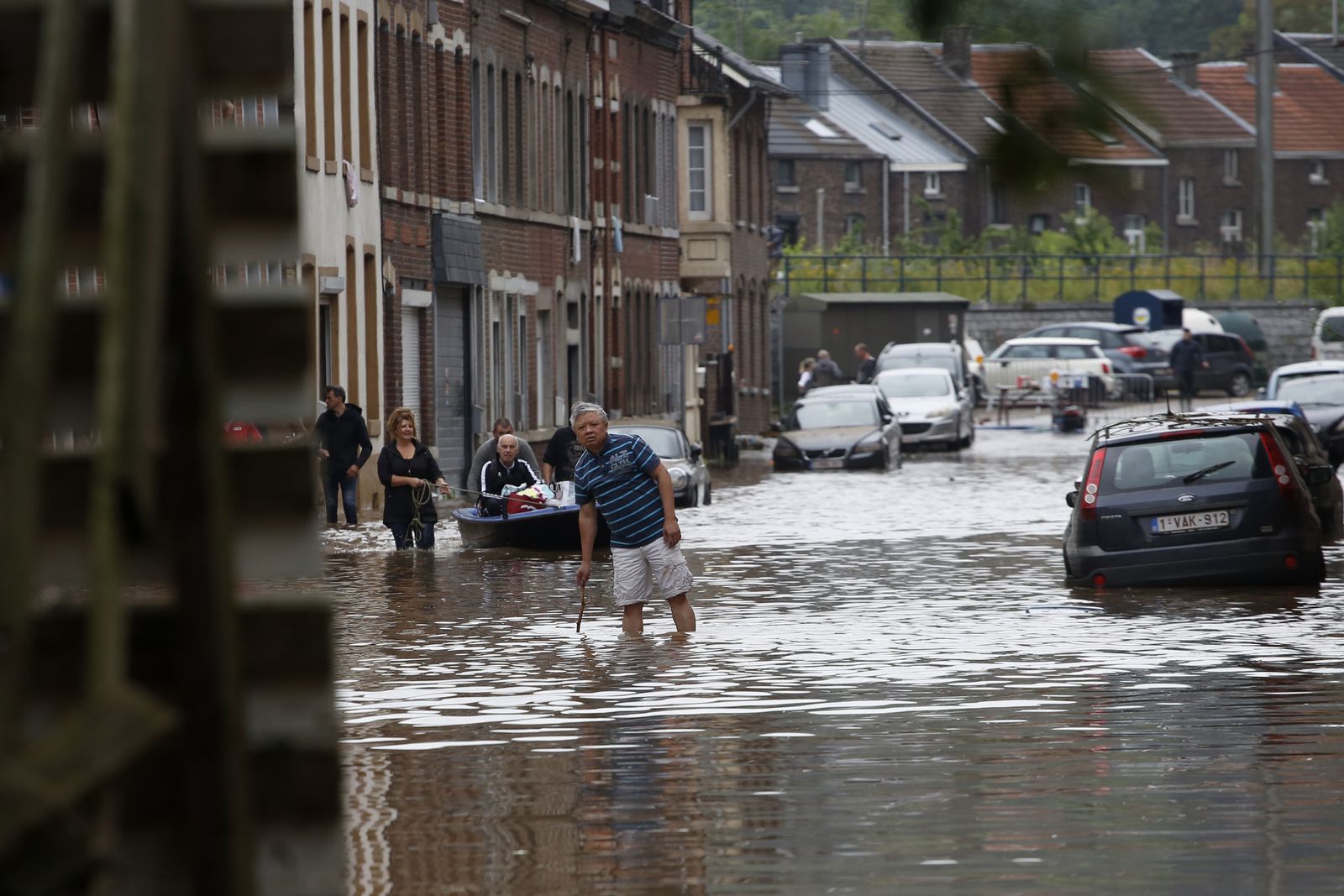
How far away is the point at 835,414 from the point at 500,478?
22170mm

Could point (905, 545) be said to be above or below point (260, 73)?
below

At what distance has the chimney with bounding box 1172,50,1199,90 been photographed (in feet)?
11.5

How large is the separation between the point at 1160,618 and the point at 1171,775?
8.02 m

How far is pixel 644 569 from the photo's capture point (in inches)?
700

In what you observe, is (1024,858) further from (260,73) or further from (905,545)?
(905,545)

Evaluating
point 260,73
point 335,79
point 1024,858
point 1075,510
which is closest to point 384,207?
point 335,79

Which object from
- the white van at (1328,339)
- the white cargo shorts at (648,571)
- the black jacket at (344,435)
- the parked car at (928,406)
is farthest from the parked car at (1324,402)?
the white van at (1328,339)

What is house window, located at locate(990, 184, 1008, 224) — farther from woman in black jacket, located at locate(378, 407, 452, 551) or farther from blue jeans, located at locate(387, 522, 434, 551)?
blue jeans, located at locate(387, 522, 434, 551)

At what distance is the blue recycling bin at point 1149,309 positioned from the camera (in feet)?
266

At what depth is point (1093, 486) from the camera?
20984 mm

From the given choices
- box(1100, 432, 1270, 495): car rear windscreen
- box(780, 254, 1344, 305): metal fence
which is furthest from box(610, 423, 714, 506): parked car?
box(780, 254, 1344, 305): metal fence

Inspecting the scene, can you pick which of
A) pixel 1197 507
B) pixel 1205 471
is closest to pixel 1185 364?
pixel 1205 471

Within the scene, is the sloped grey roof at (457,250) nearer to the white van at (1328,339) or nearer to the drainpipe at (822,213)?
the white van at (1328,339)

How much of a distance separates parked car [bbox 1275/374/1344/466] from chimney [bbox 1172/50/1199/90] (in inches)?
1501
